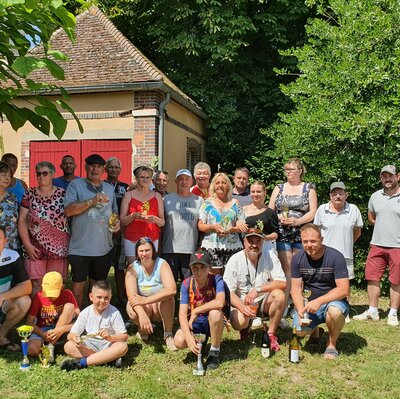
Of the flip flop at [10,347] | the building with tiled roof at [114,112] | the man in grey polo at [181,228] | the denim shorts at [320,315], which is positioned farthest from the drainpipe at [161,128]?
the denim shorts at [320,315]

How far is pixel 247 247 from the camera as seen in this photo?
4.95m

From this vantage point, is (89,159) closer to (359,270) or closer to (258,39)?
(359,270)

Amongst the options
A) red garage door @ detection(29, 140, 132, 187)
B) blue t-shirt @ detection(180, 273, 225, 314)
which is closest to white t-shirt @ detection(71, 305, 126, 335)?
blue t-shirt @ detection(180, 273, 225, 314)

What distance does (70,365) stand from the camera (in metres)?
4.20

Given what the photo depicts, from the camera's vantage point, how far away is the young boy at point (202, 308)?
14.4 ft

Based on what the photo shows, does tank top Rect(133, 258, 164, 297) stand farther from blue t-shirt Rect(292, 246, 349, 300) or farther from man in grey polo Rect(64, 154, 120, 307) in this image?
blue t-shirt Rect(292, 246, 349, 300)

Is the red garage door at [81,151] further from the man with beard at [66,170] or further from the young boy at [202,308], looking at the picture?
the young boy at [202,308]

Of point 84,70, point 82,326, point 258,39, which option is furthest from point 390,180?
point 258,39

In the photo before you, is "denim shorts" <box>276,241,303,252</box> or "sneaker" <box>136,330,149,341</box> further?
"denim shorts" <box>276,241,303,252</box>

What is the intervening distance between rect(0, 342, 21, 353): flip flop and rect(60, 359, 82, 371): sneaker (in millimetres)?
754

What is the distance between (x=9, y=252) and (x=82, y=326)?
1079 millimetres

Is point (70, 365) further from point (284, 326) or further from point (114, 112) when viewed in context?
point (114, 112)

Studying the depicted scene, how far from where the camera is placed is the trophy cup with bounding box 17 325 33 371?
4.15 m

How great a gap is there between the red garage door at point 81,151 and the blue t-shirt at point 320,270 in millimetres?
6904
